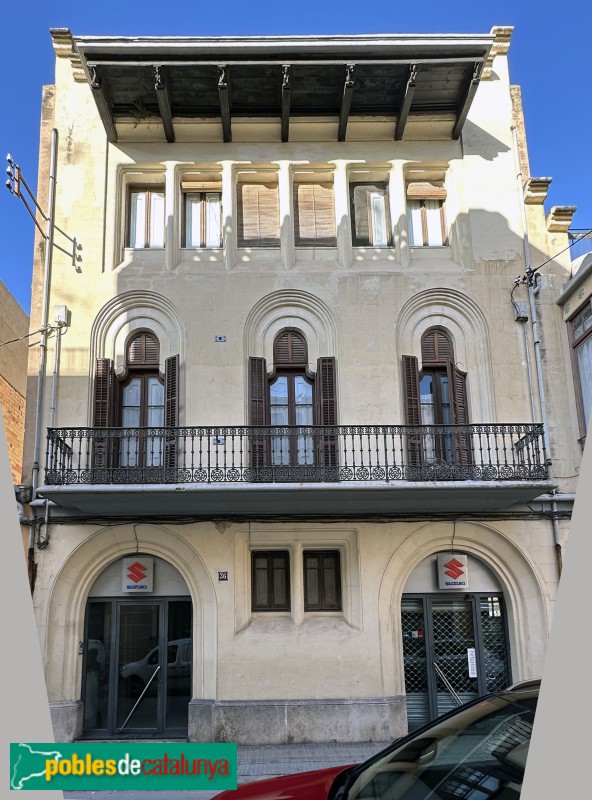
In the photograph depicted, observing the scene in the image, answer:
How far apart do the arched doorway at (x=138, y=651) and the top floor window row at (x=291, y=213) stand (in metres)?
7.09

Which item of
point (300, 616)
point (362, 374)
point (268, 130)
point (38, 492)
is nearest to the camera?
point (38, 492)

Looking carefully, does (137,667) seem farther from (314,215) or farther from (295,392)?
(314,215)

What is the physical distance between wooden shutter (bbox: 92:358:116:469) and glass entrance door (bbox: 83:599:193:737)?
3050 mm

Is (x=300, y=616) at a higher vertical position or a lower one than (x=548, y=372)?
lower

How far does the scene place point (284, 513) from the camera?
512 inches

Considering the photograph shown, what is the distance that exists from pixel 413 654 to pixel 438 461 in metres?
3.78

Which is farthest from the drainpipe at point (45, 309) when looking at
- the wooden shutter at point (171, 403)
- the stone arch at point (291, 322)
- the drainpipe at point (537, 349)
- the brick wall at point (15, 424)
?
the drainpipe at point (537, 349)

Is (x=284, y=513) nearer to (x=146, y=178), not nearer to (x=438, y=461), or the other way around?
(x=438, y=461)

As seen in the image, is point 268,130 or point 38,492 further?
point 268,130

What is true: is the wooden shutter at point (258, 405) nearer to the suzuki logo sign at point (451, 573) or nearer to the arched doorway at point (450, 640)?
the arched doorway at point (450, 640)

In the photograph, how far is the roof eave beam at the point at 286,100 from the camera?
13.5 metres

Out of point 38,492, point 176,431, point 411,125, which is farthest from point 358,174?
point 38,492

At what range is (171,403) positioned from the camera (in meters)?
13.6

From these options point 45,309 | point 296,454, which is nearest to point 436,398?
point 296,454
